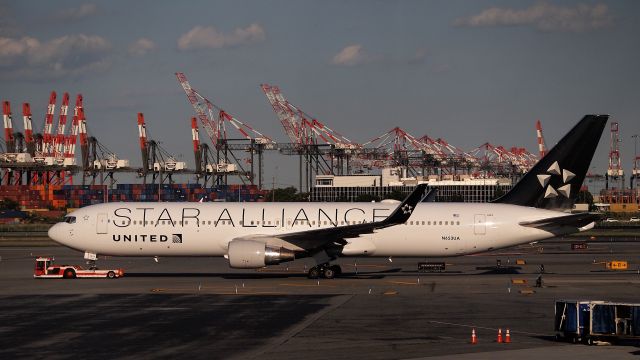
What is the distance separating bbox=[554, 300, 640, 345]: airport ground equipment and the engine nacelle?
21111 millimetres

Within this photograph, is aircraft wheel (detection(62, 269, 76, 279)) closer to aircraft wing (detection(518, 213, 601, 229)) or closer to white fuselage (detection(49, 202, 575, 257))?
white fuselage (detection(49, 202, 575, 257))

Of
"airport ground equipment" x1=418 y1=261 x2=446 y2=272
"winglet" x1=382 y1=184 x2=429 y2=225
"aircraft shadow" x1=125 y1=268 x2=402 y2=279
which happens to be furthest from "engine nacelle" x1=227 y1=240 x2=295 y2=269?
"airport ground equipment" x1=418 y1=261 x2=446 y2=272

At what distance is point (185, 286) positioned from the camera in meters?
42.4

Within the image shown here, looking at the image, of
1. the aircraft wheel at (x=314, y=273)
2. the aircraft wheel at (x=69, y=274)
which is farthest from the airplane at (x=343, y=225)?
the aircraft wheel at (x=69, y=274)

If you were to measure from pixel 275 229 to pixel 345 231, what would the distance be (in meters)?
4.15

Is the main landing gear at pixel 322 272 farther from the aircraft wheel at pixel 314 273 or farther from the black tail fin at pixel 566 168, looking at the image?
the black tail fin at pixel 566 168

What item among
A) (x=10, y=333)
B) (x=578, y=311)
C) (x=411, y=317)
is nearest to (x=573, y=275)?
(x=411, y=317)

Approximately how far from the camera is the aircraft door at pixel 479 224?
4728 centimetres

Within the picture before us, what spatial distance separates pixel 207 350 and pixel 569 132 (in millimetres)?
29199

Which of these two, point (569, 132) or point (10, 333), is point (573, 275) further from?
point (10, 333)

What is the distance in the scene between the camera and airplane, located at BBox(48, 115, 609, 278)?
46.9 meters

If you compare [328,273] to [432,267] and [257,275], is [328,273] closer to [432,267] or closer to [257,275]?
[257,275]

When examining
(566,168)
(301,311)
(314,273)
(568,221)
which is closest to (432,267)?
(314,273)

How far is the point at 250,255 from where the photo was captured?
4419 centimetres
